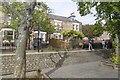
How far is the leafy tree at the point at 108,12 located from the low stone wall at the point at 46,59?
3.58 meters

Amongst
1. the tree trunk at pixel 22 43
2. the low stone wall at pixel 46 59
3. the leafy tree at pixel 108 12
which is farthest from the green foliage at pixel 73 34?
the tree trunk at pixel 22 43

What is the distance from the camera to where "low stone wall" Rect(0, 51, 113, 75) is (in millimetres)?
13641

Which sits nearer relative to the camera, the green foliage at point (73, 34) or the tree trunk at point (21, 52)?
the tree trunk at point (21, 52)

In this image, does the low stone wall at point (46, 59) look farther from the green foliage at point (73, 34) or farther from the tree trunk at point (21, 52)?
the green foliage at point (73, 34)

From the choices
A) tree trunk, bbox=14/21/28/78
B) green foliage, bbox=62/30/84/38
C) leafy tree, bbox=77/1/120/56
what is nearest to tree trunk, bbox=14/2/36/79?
tree trunk, bbox=14/21/28/78

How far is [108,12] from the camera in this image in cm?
1628

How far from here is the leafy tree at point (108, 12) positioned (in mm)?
15670

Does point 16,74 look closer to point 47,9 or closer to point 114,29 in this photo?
point 114,29

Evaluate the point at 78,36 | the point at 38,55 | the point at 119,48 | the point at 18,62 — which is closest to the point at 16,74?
the point at 18,62

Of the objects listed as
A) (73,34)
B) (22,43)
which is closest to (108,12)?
(22,43)

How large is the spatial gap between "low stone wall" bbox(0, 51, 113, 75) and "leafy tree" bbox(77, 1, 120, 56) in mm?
3581

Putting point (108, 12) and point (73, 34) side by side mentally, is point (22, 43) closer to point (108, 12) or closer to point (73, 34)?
point (108, 12)

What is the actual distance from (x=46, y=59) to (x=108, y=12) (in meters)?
5.87

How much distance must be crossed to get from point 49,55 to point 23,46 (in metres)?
6.90
